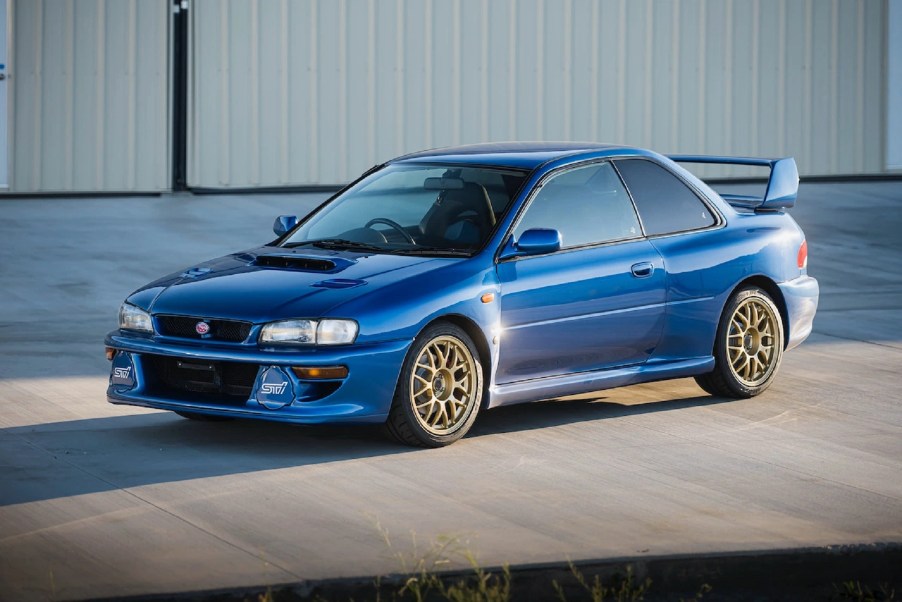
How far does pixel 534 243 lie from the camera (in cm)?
856

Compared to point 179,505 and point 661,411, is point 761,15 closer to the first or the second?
point 661,411

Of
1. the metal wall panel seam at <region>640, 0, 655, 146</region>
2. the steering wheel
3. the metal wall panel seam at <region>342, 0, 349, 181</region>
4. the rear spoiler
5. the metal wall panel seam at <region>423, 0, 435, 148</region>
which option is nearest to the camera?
the steering wheel

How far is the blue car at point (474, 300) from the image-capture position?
7969 millimetres

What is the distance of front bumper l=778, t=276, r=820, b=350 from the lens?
1005 centimetres

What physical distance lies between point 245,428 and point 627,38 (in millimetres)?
12968

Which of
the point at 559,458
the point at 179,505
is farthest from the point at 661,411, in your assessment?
the point at 179,505

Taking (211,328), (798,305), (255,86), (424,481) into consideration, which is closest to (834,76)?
(255,86)

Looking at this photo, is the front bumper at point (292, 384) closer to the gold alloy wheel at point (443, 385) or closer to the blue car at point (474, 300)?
the blue car at point (474, 300)

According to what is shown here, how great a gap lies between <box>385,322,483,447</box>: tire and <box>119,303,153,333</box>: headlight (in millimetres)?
1236

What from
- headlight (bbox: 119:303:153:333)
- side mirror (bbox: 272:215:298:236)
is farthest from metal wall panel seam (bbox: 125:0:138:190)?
headlight (bbox: 119:303:153:333)

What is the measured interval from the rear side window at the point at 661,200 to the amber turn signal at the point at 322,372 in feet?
7.33

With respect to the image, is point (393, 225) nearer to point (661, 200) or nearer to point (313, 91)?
point (661, 200)

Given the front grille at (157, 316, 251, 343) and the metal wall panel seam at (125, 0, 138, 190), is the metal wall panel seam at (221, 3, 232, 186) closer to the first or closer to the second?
the metal wall panel seam at (125, 0, 138, 190)

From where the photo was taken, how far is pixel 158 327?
830 centimetres
